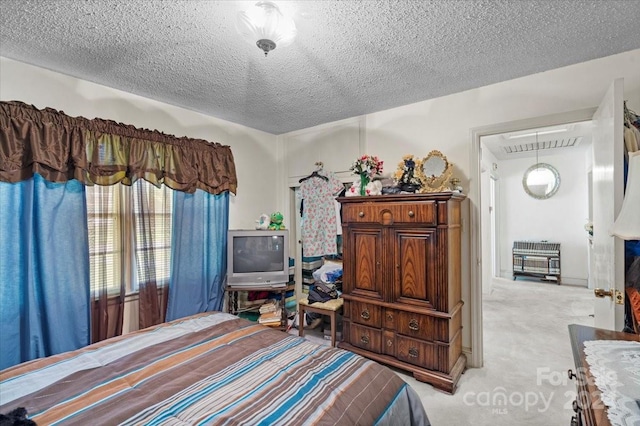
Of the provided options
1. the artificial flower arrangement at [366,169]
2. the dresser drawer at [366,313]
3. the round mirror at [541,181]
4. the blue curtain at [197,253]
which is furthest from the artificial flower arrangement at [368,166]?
the round mirror at [541,181]

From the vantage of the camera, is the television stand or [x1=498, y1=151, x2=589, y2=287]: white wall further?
[x1=498, y1=151, x2=589, y2=287]: white wall

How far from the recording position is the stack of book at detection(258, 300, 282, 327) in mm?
2979

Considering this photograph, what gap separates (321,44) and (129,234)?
220 centimetres

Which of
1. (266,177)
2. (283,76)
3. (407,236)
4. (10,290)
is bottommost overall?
(10,290)

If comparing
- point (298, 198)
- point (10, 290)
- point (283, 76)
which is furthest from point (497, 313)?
point (10, 290)

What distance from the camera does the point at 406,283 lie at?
2.37m

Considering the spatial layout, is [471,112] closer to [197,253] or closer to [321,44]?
[321,44]

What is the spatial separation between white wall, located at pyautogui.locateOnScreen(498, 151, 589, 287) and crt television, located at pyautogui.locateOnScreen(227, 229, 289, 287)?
17.9ft

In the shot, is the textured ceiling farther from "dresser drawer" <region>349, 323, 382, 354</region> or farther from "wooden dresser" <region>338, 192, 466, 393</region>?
"dresser drawer" <region>349, 323, 382, 354</region>

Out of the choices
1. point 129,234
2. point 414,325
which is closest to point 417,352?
point 414,325

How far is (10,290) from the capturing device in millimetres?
1871

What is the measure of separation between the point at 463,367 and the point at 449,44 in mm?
2523

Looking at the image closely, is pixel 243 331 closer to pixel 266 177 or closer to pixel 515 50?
pixel 266 177

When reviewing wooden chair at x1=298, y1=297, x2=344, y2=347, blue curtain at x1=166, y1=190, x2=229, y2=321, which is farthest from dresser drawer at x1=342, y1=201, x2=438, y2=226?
blue curtain at x1=166, y1=190, x2=229, y2=321
